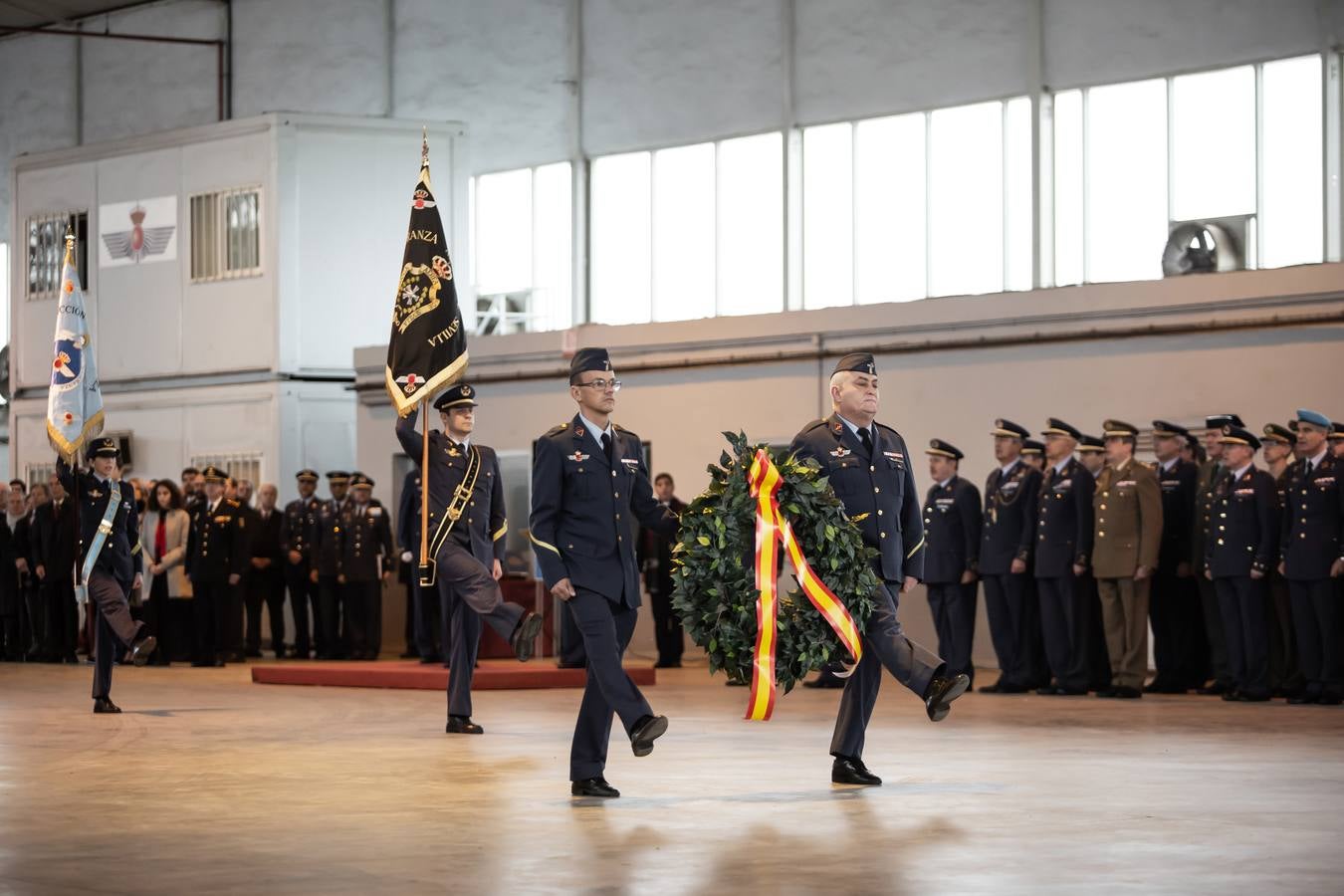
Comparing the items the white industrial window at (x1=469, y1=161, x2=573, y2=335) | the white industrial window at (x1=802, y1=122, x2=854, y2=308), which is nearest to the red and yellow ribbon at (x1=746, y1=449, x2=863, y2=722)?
the white industrial window at (x1=802, y1=122, x2=854, y2=308)

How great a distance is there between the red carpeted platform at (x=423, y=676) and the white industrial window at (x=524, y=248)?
9374 millimetres

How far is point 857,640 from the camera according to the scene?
7906 millimetres

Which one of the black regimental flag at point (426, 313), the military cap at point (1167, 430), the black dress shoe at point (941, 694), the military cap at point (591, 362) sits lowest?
the black dress shoe at point (941, 694)

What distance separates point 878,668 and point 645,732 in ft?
3.84

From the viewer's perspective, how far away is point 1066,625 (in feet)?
46.5

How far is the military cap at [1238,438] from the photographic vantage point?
13406mm

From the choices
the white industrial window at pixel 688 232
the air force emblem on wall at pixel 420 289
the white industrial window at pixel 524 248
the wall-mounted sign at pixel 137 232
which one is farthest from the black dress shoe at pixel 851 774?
the wall-mounted sign at pixel 137 232

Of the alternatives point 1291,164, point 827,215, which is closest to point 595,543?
point 1291,164

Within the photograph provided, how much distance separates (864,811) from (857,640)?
0.81 meters

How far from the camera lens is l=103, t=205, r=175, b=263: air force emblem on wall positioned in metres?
23.9

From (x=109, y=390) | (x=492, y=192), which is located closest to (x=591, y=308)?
(x=492, y=192)

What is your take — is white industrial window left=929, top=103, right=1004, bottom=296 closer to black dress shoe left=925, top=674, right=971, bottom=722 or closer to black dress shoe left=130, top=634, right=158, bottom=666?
black dress shoe left=130, top=634, right=158, bottom=666

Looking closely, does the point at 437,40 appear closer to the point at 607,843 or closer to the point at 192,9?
the point at 192,9

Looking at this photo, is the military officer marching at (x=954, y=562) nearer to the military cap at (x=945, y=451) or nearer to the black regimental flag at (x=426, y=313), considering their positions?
the military cap at (x=945, y=451)
